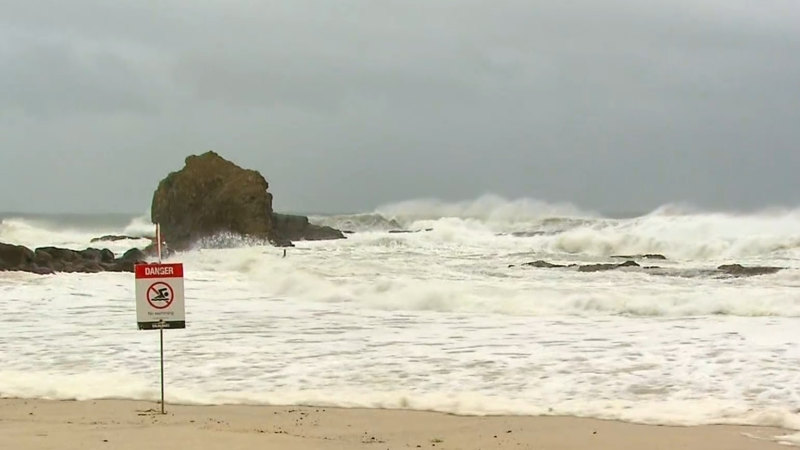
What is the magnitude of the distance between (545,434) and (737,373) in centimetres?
317

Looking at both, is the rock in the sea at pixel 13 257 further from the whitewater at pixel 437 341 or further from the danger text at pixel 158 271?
the danger text at pixel 158 271

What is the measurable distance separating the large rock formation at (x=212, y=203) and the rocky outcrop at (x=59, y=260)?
34.3 feet

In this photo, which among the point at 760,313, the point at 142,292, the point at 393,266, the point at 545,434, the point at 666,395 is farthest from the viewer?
the point at 393,266

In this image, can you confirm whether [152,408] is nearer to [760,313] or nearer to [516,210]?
[760,313]

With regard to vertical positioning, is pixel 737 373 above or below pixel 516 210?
below

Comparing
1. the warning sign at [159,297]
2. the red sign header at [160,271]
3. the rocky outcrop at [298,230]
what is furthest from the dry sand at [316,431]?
the rocky outcrop at [298,230]

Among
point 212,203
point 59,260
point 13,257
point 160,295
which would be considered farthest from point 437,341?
point 212,203

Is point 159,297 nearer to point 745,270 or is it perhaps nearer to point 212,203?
point 745,270

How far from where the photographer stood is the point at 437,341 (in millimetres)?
11477

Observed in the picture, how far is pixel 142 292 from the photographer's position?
7508 mm

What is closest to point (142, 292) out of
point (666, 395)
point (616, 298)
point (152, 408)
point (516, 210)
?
point (152, 408)

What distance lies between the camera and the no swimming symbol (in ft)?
24.7

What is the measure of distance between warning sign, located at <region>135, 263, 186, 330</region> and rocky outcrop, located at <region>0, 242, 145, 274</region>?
1483 cm

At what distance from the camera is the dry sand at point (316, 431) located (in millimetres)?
6156
